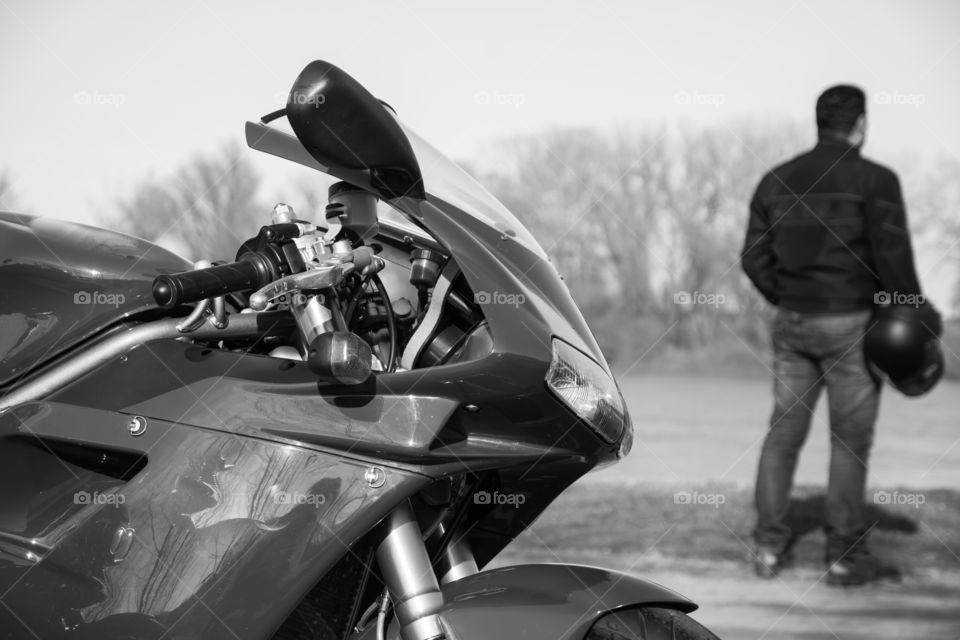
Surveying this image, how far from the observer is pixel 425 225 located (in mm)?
2018

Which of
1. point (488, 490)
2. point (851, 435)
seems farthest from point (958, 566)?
point (488, 490)

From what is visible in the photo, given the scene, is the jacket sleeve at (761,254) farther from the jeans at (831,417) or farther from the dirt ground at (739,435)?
the dirt ground at (739,435)

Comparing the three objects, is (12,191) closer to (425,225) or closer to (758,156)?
(758,156)

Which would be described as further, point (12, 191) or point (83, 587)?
point (12, 191)

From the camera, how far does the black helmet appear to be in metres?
4.85

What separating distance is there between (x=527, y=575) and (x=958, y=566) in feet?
13.3
